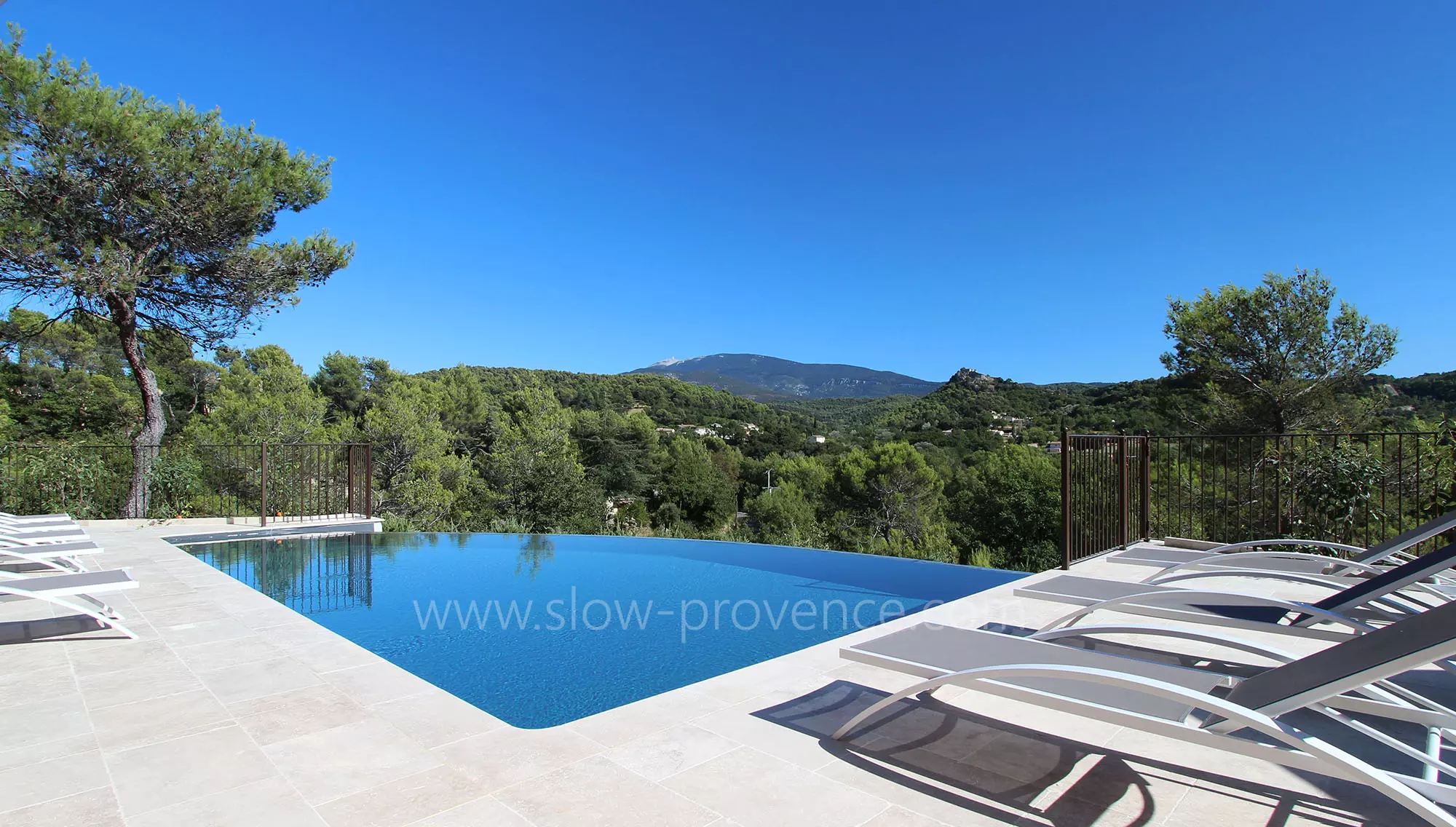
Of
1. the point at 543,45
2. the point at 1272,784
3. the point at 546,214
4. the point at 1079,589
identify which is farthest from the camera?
the point at 546,214

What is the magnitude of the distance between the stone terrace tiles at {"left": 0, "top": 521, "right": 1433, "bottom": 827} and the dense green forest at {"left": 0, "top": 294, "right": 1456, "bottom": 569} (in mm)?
7972

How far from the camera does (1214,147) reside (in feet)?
48.2

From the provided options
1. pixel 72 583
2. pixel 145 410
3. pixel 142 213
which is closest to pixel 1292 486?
pixel 72 583

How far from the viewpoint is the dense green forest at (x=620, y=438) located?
16.0 metres

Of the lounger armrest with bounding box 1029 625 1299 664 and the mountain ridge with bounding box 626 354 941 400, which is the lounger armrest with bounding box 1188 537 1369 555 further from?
the mountain ridge with bounding box 626 354 941 400

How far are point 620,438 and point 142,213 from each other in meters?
19.5

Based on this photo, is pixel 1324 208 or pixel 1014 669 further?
pixel 1324 208

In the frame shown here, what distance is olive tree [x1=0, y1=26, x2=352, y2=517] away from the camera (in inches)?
400

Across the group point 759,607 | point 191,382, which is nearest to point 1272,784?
point 759,607

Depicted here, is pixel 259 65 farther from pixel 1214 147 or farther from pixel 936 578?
pixel 1214 147

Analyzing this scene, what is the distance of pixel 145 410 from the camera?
39.9 feet

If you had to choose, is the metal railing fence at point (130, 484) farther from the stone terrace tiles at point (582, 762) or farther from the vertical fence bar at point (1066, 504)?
the vertical fence bar at point (1066, 504)

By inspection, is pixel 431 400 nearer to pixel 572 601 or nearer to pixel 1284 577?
pixel 572 601

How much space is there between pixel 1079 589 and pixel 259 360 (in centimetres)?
3201
